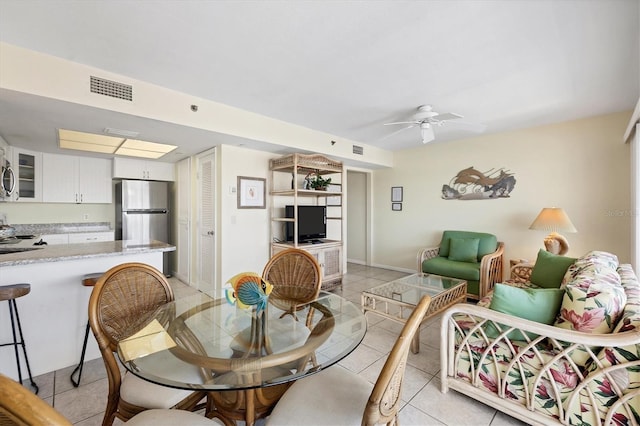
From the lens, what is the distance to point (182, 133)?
10.5ft

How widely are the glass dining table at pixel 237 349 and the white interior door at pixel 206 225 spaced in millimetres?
2216

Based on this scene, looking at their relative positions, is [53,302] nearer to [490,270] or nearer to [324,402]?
[324,402]

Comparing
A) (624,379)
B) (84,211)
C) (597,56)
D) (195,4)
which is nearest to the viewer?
(624,379)

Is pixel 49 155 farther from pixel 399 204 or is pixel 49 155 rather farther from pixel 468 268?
pixel 468 268

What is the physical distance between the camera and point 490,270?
3.81 meters

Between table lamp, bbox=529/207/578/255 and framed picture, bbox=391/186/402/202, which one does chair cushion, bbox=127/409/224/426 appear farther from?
framed picture, bbox=391/186/402/202

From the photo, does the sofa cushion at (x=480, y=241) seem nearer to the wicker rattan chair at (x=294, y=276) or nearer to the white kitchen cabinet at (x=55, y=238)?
the wicker rattan chair at (x=294, y=276)

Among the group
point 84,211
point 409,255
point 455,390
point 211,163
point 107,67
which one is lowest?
point 455,390

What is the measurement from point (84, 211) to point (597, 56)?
703 centimetres

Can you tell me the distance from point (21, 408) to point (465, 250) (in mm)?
4673

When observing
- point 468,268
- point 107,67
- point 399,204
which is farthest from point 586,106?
point 107,67

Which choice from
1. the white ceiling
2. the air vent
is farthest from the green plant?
the air vent

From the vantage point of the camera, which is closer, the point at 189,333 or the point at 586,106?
the point at 189,333

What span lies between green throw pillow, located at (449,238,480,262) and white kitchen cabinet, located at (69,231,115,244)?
5.73 meters
